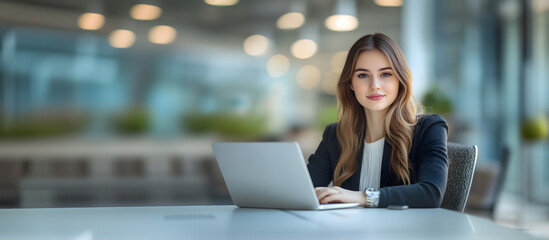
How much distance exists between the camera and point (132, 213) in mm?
1689

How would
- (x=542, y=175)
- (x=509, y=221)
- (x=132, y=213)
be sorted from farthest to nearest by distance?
(x=542, y=175)
(x=509, y=221)
(x=132, y=213)

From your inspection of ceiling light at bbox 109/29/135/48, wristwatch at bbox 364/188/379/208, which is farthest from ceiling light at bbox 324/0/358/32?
wristwatch at bbox 364/188/379/208

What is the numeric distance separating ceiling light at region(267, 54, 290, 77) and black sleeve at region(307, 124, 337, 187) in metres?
5.66

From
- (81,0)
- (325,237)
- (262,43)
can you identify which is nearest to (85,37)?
(81,0)

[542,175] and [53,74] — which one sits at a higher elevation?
[53,74]

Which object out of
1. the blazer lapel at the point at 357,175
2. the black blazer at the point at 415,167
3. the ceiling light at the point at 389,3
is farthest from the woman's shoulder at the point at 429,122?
the ceiling light at the point at 389,3

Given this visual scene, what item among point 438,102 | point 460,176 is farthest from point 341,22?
point 460,176

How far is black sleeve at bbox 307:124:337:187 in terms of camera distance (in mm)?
2221

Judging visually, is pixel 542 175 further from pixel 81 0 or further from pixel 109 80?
pixel 81 0

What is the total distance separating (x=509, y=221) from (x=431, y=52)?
3029 mm

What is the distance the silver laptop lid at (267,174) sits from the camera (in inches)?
64.5

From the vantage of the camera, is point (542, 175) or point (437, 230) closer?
point (437, 230)

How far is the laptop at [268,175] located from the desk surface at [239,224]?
4cm

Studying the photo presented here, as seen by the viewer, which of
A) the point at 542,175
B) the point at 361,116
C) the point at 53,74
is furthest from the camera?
the point at 542,175
